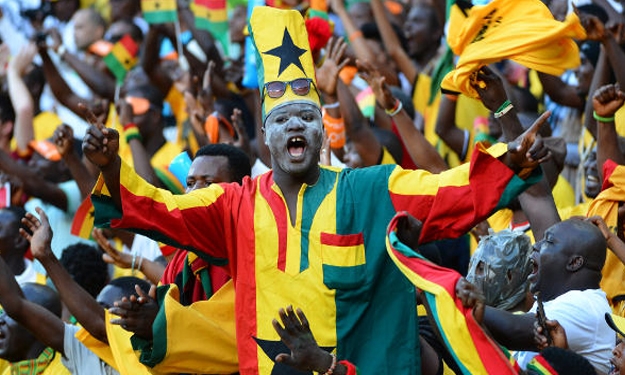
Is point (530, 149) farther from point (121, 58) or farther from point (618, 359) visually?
point (121, 58)

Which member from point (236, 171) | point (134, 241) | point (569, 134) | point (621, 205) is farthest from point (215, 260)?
point (569, 134)

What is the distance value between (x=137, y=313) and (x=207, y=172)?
4.36 ft

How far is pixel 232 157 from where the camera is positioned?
7.06 m

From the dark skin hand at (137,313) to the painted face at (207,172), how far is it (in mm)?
1180

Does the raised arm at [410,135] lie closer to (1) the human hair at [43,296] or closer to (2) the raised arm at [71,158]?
(2) the raised arm at [71,158]

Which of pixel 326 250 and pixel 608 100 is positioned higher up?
pixel 326 250

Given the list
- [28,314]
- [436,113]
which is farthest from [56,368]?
[436,113]

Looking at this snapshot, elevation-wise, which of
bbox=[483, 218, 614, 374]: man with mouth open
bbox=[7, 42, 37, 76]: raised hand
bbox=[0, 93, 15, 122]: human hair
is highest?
bbox=[483, 218, 614, 374]: man with mouth open

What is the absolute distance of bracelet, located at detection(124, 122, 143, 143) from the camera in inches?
Result: 363

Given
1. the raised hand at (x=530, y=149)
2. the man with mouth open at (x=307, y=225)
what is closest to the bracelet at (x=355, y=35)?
the man with mouth open at (x=307, y=225)

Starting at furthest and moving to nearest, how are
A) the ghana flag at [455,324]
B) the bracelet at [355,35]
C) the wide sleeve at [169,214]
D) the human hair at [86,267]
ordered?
the bracelet at [355,35] < the human hair at [86,267] < the wide sleeve at [169,214] < the ghana flag at [455,324]

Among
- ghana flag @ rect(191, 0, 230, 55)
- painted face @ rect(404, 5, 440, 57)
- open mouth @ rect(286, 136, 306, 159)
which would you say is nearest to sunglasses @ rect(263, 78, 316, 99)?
open mouth @ rect(286, 136, 306, 159)

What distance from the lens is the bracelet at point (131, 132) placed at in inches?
363

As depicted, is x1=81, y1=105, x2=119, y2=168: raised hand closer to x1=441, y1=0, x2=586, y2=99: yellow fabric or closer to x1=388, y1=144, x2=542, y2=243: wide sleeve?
x1=388, y1=144, x2=542, y2=243: wide sleeve
